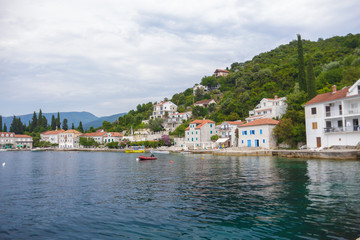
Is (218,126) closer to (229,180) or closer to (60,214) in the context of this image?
(229,180)

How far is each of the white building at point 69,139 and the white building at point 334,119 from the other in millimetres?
102630

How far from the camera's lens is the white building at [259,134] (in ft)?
163

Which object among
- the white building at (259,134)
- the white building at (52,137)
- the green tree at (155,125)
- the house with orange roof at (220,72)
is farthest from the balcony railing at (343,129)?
the white building at (52,137)

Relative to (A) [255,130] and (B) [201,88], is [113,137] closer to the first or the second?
(B) [201,88]

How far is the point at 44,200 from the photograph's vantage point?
48.6ft

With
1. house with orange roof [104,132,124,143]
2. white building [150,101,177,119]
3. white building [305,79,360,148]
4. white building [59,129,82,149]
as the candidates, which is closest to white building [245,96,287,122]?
white building [305,79,360,148]

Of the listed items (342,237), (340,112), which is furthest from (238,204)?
(340,112)

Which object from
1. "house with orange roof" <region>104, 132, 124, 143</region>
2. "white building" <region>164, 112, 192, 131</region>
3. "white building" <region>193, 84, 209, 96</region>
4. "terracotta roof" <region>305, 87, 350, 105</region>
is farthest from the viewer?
"white building" <region>193, 84, 209, 96</region>

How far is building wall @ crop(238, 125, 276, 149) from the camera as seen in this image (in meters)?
49.6

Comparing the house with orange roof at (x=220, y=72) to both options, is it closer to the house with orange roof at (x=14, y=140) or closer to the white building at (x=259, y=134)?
the white building at (x=259, y=134)

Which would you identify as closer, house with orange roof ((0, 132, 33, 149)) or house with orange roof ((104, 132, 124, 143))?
house with orange roof ((104, 132, 124, 143))

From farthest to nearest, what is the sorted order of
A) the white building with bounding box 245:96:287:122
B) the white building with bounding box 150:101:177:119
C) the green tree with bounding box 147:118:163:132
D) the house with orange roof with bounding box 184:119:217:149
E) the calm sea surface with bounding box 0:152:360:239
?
1. the white building with bounding box 150:101:177:119
2. the green tree with bounding box 147:118:163:132
3. the house with orange roof with bounding box 184:119:217:149
4. the white building with bounding box 245:96:287:122
5. the calm sea surface with bounding box 0:152:360:239

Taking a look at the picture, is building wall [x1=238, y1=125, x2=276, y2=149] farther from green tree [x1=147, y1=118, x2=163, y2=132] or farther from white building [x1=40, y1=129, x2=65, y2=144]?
white building [x1=40, y1=129, x2=65, y2=144]

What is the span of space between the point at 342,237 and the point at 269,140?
42955 mm
